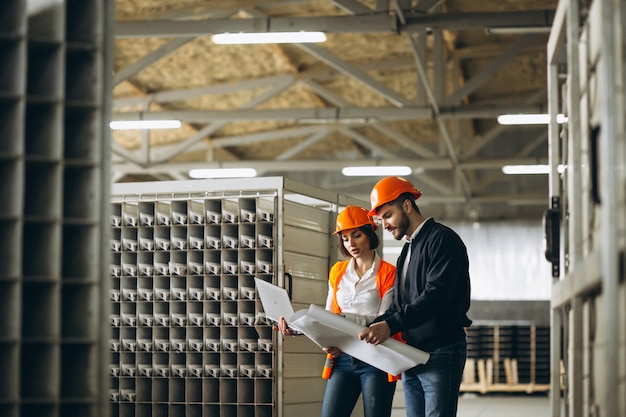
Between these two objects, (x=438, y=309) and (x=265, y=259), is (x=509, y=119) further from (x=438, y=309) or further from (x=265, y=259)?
(x=438, y=309)

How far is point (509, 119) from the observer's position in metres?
17.2

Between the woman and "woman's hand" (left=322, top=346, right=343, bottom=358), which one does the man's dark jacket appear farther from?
"woman's hand" (left=322, top=346, right=343, bottom=358)

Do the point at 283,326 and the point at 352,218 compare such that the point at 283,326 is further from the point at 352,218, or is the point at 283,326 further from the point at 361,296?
the point at 352,218

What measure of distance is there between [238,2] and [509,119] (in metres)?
5.15

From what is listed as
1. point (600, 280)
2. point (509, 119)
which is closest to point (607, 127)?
point (600, 280)

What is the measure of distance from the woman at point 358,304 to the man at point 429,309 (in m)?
→ 0.47

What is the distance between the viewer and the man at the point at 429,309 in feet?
19.9

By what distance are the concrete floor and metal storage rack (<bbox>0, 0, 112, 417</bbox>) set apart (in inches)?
468

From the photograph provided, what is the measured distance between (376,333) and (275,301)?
135 cm

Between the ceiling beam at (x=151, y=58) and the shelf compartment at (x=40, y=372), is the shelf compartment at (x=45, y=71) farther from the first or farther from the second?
the ceiling beam at (x=151, y=58)

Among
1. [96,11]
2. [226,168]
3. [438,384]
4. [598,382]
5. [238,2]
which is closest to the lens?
[598,382]

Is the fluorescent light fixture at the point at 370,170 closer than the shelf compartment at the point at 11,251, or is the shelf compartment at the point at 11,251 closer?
the shelf compartment at the point at 11,251

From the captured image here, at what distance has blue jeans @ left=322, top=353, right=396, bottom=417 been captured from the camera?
680cm

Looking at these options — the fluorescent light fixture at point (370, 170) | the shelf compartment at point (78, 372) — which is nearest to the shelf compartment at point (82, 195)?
the shelf compartment at point (78, 372)
